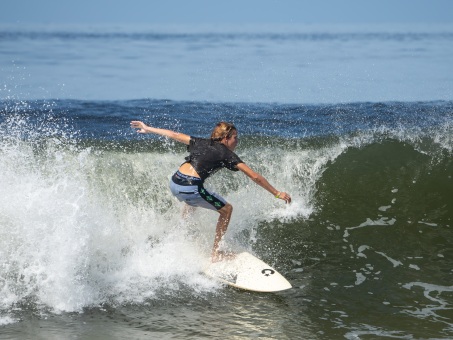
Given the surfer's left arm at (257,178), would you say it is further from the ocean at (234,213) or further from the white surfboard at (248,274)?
the ocean at (234,213)

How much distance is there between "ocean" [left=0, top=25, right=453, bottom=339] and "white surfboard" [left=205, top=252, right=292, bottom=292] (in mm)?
117

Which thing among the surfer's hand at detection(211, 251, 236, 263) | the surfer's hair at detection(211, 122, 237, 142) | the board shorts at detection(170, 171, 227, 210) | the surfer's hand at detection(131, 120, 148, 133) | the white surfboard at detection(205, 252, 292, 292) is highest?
the surfer's hair at detection(211, 122, 237, 142)

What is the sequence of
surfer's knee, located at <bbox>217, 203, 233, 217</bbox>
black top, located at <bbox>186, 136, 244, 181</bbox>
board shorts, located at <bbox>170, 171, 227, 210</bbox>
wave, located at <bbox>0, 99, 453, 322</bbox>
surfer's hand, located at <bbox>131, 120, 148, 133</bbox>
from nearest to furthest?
wave, located at <bbox>0, 99, 453, 322</bbox> < black top, located at <bbox>186, 136, 244, 181</bbox> < board shorts, located at <bbox>170, 171, 227, 210</bbox> < surfer's knee, located at <bbox>217, 203, 233, 217</bbox> < surfer's hand, located at <bbox>131, 120, 148, 133</bbox>

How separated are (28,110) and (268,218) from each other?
895 centimetres

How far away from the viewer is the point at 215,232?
8.78 m

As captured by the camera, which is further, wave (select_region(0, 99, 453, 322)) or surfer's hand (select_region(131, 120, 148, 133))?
surfer's hand (select_region(131, 120, 148, 133))

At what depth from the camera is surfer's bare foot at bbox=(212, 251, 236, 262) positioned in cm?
823

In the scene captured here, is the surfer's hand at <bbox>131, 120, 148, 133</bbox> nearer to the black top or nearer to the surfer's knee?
the black top

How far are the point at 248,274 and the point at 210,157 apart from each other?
1331 millimetres

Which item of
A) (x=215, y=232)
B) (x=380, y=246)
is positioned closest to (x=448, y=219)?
(x=380, y=246)

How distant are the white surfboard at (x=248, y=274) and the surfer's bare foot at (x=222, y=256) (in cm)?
5

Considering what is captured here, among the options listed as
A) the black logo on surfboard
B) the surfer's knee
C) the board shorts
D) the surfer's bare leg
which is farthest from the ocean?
the board shorts

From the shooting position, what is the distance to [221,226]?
827 cm

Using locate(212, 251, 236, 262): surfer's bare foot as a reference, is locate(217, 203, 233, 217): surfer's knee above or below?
above
